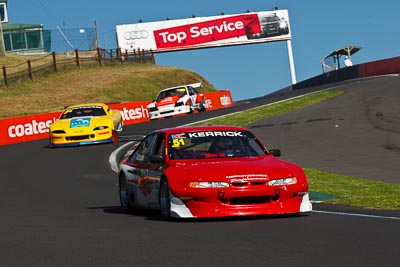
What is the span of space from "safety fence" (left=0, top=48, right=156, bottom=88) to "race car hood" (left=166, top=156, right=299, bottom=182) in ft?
154

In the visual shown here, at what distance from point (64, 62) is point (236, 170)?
60162mm

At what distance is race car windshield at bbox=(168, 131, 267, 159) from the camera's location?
41.7 feet

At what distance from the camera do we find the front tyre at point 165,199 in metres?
11.8

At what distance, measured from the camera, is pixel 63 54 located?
82188mm

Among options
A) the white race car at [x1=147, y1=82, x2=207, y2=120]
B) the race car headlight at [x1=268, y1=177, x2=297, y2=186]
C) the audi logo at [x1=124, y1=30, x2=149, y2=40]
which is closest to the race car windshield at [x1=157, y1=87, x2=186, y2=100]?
the white race car at [x1=147, y1=82, x2=207, y2=120]

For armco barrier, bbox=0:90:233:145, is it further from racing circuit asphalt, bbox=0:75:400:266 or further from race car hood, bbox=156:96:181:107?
racing circuit asphalt, bbox=0:75:400:266

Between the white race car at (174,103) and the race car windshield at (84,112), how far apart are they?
13052 mm

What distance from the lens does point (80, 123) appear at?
1205 inches

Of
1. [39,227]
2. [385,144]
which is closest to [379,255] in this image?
[39,227]

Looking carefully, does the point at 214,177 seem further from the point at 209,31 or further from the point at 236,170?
the point at 209,31

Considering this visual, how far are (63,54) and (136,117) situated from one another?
123 feet

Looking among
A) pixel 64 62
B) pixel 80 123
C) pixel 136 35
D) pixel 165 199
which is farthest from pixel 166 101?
pixel 136 35

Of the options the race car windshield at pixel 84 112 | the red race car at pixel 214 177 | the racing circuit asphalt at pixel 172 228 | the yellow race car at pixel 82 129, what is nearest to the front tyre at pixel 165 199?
the red race car at pixel 214 177

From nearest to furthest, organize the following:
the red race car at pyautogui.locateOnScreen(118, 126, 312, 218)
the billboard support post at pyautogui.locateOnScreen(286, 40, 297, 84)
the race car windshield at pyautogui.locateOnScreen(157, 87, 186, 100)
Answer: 1. the red race car at pyautogui.locateOnScreen(118, 126, 312, 218)
2. the race car windshield at pyautogui.locateOnScreen(157, 87, 186, 100)
3. the billboard support post at pyautogui.locateOnScreen(286, 40, 297, 84)
